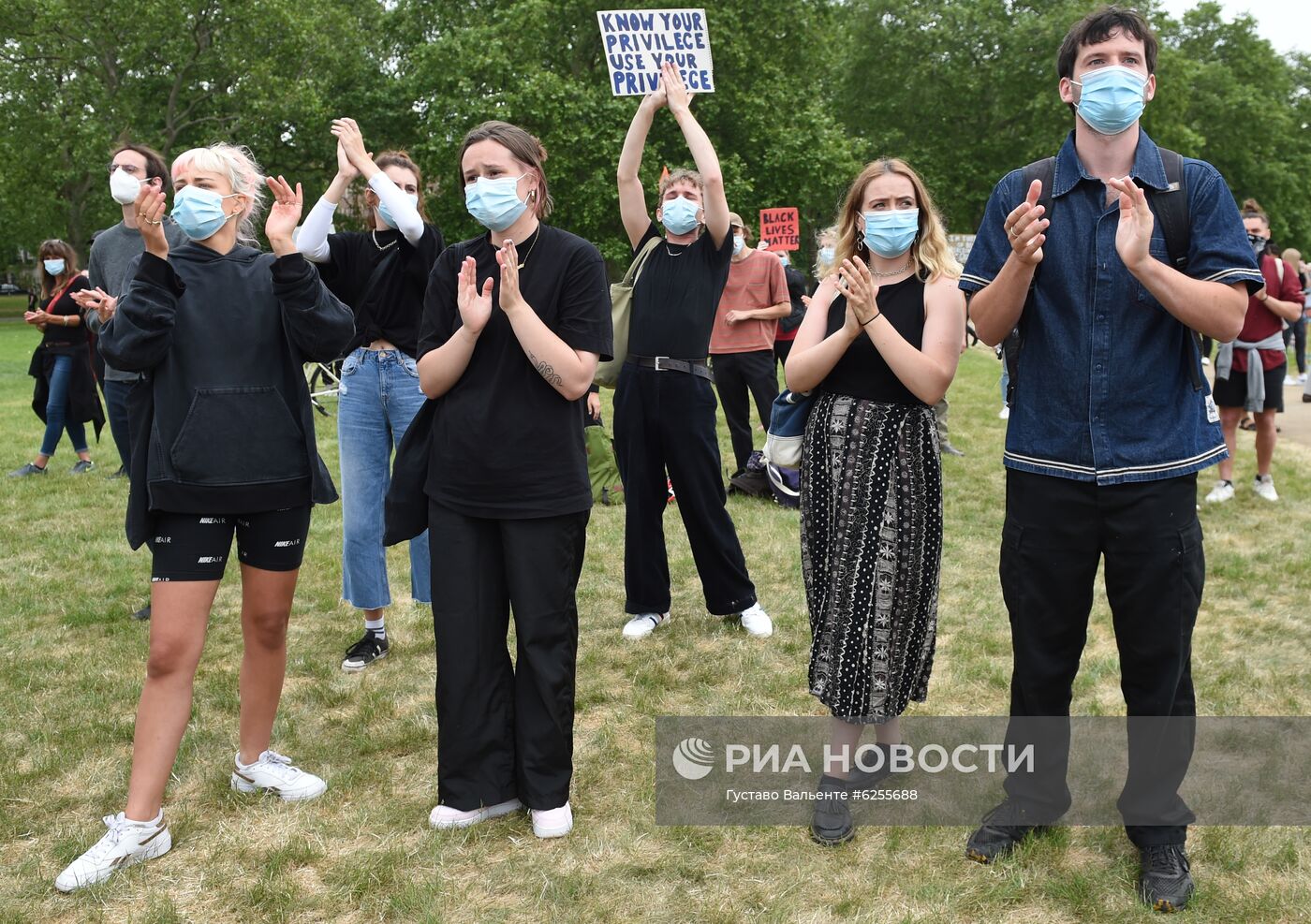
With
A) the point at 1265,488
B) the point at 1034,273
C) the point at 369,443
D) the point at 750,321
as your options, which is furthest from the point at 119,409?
the point at 1265,488

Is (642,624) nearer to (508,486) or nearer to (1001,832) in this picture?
(508,486)

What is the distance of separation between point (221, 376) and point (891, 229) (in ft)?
6.62

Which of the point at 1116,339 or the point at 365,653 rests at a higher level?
the point at 1116,339

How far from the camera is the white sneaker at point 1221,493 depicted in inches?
311

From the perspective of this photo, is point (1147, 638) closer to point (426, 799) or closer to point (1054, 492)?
point (1054, 492)

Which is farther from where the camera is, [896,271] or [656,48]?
[656,48]

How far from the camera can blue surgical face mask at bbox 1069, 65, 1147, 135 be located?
2.65 metres

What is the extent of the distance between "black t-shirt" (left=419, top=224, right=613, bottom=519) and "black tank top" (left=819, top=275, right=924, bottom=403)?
0.73m

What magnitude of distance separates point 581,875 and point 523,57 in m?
Result: 25.8

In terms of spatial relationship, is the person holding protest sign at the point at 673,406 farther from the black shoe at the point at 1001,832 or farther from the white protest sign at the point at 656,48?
the black shoe at the point at 1001,832

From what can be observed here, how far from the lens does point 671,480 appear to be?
5.08m

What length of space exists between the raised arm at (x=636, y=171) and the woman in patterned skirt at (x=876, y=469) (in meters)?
1.24

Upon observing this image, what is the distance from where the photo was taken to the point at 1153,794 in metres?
3.00

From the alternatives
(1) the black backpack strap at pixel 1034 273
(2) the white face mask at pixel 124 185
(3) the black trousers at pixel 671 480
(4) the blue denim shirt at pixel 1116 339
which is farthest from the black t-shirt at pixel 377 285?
(4) the blue denim shirt at pixel 1116 339
